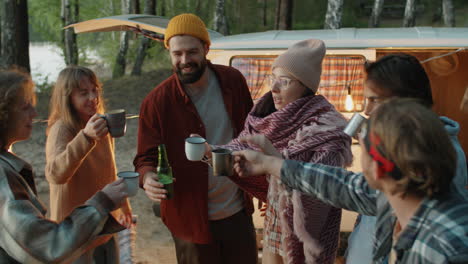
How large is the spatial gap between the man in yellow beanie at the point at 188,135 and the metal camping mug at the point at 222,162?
67 cm

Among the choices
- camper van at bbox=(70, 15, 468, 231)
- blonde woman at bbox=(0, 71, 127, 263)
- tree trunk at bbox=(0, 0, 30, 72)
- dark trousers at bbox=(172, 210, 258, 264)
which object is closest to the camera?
blonde woman at bbox=(0, 71, 127, 263)

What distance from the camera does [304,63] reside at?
112 inches

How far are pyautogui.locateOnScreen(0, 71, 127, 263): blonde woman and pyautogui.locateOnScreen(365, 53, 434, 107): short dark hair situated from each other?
1308 millimetres

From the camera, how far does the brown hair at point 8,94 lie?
2.01 m

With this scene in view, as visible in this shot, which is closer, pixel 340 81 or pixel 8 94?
pixel 8 94

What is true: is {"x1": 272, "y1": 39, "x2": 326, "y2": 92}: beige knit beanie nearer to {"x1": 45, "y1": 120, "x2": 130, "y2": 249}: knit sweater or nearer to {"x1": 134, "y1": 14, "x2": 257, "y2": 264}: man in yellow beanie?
{"x1": 134, "y1": 14, "x2": 257, "y2": 264}: man in yellow beanie

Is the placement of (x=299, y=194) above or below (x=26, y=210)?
below

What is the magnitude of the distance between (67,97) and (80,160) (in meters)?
0.47

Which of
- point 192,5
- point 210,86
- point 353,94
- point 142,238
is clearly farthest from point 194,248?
point 192,5

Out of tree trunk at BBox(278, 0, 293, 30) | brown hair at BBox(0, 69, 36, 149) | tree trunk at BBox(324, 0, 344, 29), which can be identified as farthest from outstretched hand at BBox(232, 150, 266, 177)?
tree trunk at BBox(324, 0, 344, 29)

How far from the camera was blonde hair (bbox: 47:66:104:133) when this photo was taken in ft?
10.2

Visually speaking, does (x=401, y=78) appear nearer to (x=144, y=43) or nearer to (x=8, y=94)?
(x=8, y=94)

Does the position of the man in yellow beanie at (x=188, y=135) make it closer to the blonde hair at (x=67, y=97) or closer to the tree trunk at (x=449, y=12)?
the blonde hair at (x=67, y=97)

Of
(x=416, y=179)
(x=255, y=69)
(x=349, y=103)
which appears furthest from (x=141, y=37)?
(x=416, y=179)
